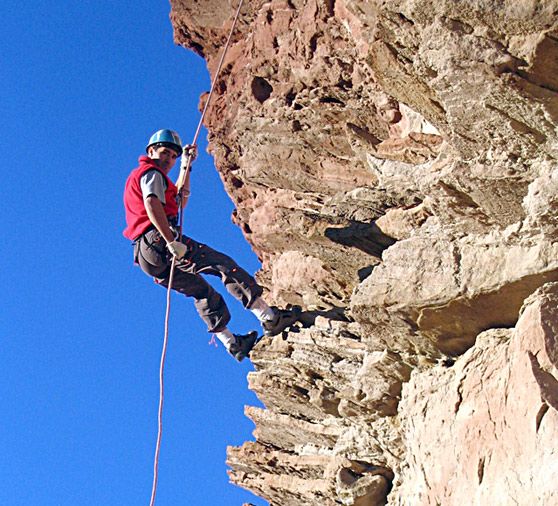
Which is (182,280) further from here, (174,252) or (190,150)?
(190,150)

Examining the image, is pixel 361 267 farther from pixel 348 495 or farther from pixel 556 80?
pixel 556 80

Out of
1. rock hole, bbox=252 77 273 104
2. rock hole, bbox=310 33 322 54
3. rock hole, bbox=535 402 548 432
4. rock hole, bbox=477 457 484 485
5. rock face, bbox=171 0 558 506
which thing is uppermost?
rock hole, bbox=252 77 273 104

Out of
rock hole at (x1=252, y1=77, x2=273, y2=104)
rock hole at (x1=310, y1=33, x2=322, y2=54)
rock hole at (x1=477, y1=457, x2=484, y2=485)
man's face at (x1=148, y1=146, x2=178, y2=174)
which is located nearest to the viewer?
rock hole at (x1=477, y1=457, x2=484, y2=485)

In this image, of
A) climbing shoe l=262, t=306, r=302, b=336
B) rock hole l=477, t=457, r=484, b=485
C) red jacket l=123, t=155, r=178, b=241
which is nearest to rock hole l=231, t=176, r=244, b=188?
red jacket l=123, t=155, r=178, b=241

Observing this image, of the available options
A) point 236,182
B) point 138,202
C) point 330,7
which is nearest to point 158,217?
point 138,202

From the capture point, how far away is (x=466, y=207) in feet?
26.0

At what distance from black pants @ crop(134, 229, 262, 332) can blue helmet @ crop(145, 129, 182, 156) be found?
1206 millimetres

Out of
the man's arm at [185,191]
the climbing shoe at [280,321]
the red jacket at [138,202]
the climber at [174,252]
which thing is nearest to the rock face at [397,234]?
the climbing shoe at [280,321]

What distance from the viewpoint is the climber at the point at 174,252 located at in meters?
10.3

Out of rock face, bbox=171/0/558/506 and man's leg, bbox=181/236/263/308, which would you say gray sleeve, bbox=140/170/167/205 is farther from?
rock face, bbox=171/0/558/506

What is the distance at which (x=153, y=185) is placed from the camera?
10297 mm

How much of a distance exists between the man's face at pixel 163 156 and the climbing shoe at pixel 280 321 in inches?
92.4

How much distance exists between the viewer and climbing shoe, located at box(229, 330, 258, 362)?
11156 millimetres

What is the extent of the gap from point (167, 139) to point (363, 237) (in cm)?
290
